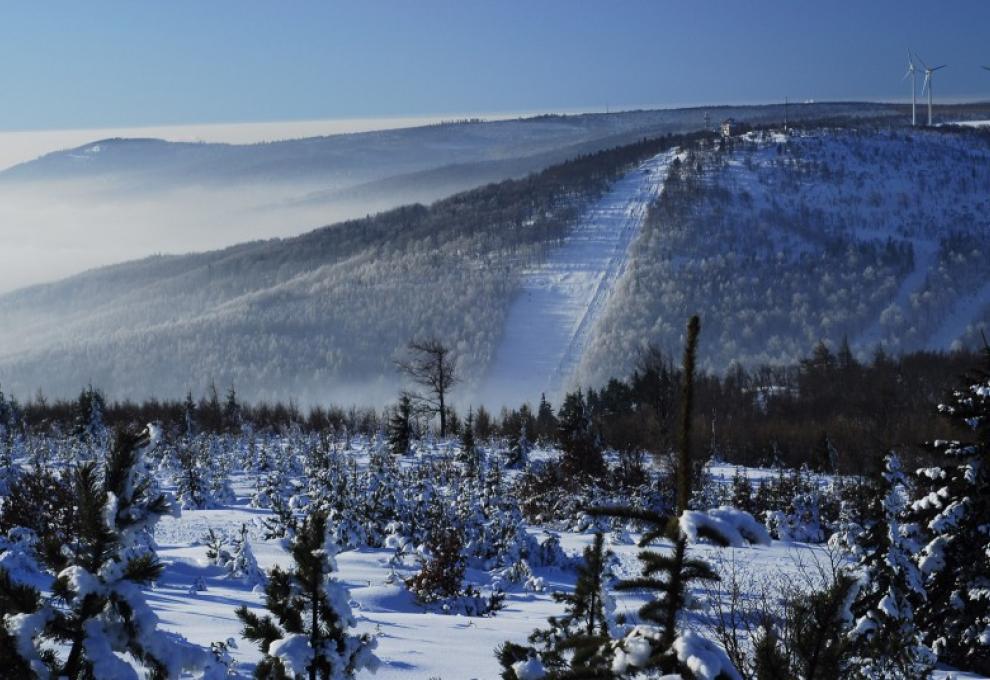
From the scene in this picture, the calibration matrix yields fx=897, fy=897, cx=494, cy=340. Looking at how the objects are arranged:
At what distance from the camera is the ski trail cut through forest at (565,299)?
111375 mm

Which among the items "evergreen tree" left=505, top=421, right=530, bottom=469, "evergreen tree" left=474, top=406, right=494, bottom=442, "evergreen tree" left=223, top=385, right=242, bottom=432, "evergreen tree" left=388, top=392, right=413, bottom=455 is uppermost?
"evergreen tree" left=388, top=392, right=413, bottom=455

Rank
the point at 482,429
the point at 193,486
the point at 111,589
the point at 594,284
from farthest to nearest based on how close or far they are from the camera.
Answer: the point at 594,284
the point at 482,429
the point at 193,486
the point at 111,589

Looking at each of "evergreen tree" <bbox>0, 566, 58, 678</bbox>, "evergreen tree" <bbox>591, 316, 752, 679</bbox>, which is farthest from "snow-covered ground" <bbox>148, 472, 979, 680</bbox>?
"evergreen tree" <bbox>591, 316, 752, 679</bbox>

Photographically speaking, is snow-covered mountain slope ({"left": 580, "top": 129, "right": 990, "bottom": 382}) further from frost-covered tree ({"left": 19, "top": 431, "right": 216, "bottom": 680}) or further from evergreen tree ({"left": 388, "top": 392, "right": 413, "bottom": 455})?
frost-covered tree ({"left": 19, "top": 431, "right": 216, "bottom": 680})

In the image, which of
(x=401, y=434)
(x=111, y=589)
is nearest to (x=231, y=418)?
(x=401, y=434)

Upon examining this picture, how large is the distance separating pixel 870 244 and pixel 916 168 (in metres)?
34.0

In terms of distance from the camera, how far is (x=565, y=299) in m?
130

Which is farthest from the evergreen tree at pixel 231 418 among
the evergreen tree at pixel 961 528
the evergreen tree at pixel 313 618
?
the evergreen tree at pixel 313 618

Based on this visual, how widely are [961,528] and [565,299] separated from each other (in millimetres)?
116255

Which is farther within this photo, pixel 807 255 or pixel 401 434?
pixel 807 255

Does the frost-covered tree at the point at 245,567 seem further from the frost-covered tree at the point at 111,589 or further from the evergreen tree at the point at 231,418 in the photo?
the evergreen tree at the point at 231,418

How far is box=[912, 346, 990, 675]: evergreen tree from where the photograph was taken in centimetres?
1396

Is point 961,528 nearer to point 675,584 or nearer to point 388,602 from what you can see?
point 388,602

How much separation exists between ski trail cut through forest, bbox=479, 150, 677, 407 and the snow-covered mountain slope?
3.93 m
